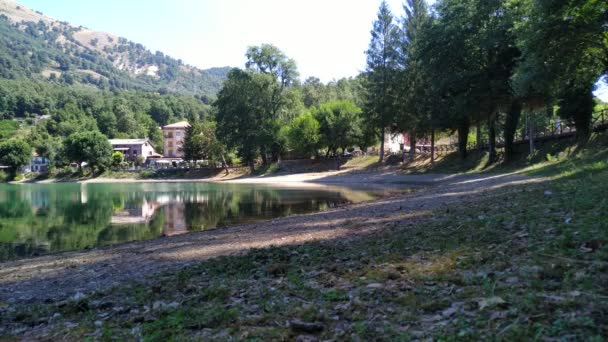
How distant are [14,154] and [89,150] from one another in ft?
91.9

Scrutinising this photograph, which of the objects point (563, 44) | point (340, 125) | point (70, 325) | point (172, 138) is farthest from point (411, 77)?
point (172, 138)

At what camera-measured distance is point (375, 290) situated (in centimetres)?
632

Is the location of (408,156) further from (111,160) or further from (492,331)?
(111,160)

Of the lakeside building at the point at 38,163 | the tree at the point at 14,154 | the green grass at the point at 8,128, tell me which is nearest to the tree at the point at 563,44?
the tree at the point at 14,154

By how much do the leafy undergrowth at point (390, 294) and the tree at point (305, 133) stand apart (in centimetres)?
7252

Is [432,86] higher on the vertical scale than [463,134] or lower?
higher

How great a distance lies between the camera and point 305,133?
82562 millimetres

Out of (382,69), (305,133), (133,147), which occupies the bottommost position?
(305,133)

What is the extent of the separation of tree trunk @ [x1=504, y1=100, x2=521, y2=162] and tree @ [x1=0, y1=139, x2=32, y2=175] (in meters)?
129

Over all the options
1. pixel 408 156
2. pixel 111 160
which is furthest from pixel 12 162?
pixel 408 156

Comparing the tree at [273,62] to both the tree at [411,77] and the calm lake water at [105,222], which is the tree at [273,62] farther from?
the calm lake water at [105,222]

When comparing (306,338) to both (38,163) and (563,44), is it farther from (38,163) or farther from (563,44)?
(38,163)

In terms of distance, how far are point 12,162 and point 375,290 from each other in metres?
146

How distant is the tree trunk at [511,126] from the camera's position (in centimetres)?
4475
